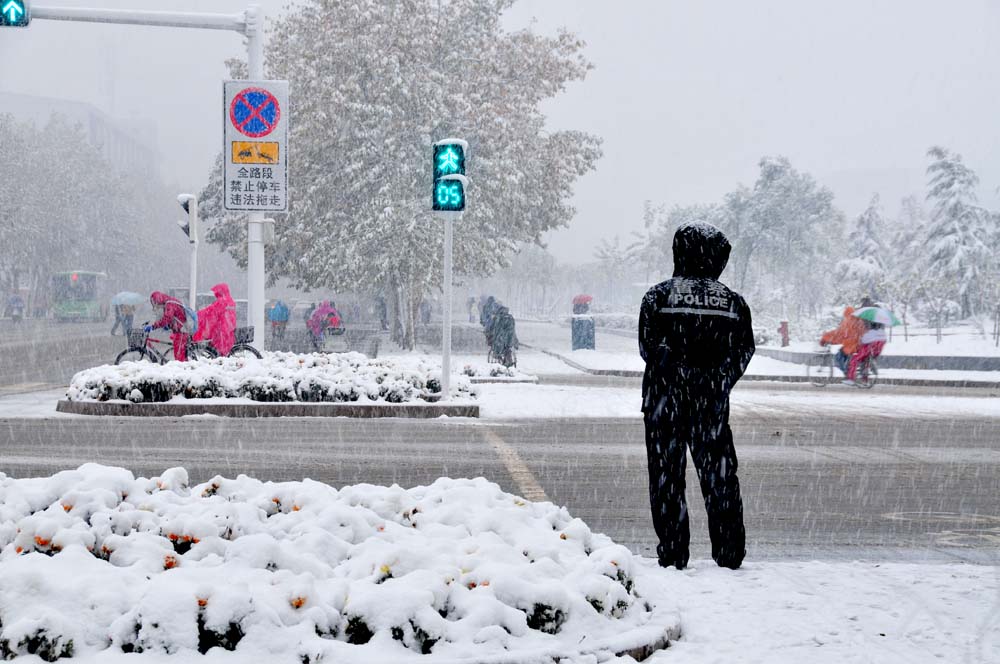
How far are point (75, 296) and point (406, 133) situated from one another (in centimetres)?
4255

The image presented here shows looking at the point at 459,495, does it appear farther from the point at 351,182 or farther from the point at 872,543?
the point at 351,182

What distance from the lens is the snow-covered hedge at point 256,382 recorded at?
14789 mm

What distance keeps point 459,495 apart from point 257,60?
13.8 m

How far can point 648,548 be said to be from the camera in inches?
264

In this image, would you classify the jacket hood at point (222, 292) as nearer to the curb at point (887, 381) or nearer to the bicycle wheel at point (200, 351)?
the bicycle wheel at point (200, 351)

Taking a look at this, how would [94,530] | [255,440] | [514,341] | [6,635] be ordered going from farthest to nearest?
1. [514,341]
2. [255,440]
3. [94,530]
4. [6,635]

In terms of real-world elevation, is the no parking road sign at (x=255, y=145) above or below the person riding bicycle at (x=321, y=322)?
above

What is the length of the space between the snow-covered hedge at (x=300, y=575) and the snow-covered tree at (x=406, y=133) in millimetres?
27564

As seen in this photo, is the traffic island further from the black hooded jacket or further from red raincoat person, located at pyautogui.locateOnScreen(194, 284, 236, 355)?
the black hooded jacket

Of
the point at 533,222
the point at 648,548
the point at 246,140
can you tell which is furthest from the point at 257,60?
the point at 533,222

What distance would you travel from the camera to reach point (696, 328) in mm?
5727

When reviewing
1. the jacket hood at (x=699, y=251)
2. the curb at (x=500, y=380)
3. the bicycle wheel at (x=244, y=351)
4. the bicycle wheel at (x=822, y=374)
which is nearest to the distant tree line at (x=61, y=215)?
the curb at (x=500, y=380)

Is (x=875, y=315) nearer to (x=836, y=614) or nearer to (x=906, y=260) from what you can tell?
(x=836, y=614)

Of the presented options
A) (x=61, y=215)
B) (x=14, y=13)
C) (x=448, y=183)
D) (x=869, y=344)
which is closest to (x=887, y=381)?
(x=869, y=344)
